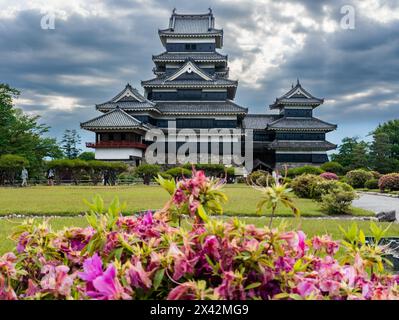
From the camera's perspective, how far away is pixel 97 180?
28984 mm

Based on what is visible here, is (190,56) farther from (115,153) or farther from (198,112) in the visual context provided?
(115,153)

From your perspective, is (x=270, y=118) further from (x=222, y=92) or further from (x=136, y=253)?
(x=136, y=253)

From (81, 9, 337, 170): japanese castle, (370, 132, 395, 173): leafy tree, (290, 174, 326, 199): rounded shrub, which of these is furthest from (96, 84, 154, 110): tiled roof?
(290, 174, 326, 199): rounded shrub

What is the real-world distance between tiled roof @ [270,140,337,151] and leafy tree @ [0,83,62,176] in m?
18.4

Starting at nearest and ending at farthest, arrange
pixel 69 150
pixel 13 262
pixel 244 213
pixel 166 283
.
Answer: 1. pixel 166 283
2. pixel 13 262
3. pixel 244 213
4. pixel 69 150

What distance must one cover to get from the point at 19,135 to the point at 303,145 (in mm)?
22284

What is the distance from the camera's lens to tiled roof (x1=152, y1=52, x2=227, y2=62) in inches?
1529

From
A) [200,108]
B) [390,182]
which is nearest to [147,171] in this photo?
[200,108]

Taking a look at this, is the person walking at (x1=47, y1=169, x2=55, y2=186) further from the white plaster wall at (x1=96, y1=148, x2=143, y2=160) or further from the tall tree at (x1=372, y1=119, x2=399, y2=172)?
the tall tree at (x1=372, y1=119, x2=399, y2=172)

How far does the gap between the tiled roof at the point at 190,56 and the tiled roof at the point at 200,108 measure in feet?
13.8

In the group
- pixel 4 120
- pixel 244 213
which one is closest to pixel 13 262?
pixel 244 213

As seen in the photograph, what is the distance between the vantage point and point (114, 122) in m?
34.0

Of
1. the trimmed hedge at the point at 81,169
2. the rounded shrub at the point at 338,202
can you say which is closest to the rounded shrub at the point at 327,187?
the rounded shrub at the point at 338,202
